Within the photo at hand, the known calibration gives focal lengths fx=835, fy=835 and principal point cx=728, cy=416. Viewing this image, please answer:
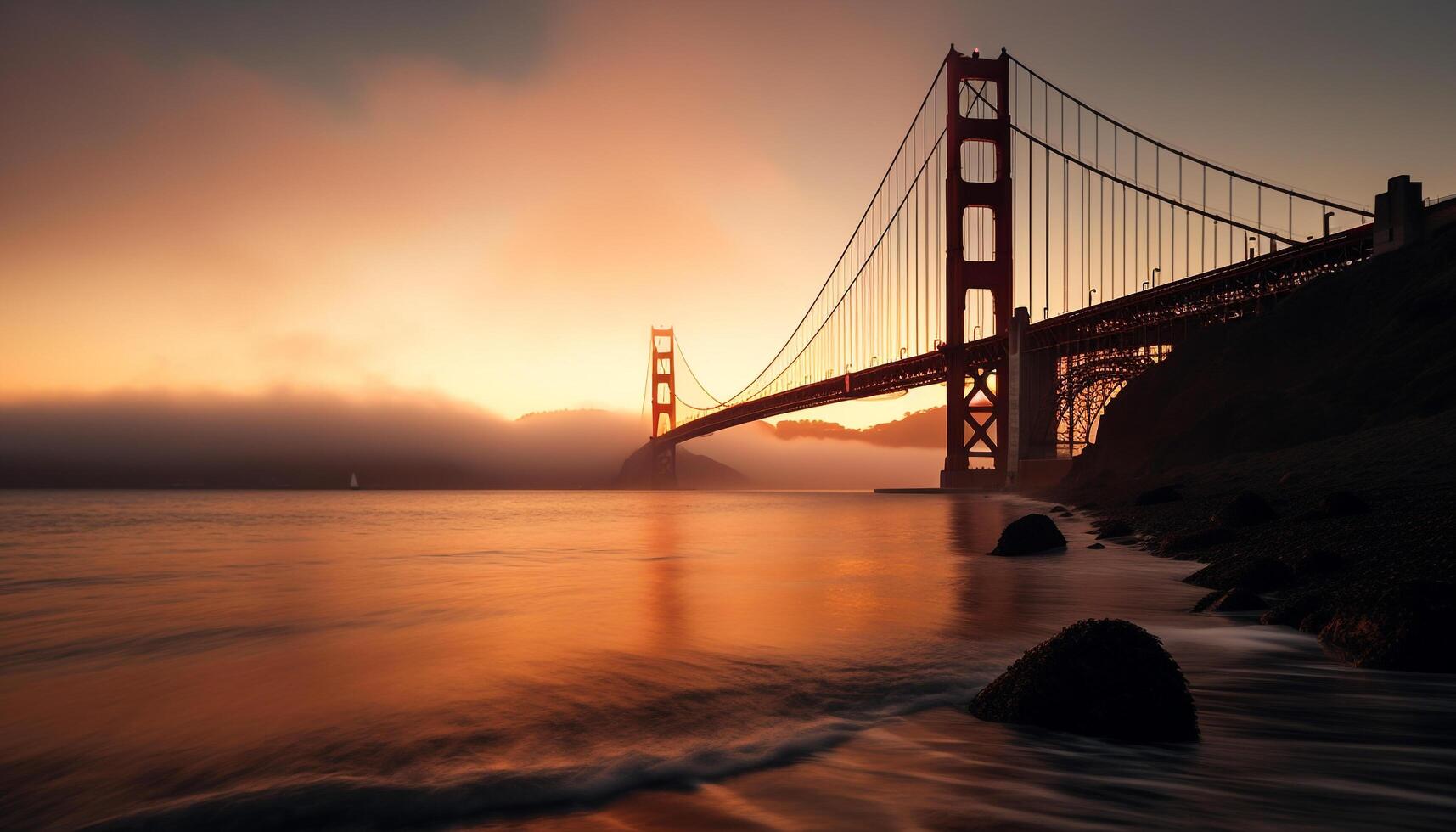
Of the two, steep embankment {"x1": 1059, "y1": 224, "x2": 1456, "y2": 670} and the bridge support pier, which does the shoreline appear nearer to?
steep embankment {"x1": 1059, "y1": 224, "x2": 1456, "y2": 670}

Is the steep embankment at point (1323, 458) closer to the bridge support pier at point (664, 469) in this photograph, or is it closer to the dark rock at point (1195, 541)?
the dark rock at point (1195, 541)

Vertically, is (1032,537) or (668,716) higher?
(1032,537)

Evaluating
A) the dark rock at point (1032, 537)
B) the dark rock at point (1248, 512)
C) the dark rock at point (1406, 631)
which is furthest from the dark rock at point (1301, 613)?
the dark rock at point (1032, 537)

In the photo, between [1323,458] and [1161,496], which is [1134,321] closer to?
[1161,496]

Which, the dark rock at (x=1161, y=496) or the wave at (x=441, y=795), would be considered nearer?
the wave at (x=441, y=795)

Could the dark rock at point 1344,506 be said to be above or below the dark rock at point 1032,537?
above

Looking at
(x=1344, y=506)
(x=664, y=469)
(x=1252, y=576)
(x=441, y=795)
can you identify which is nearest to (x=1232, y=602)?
(x=1252, y=576)

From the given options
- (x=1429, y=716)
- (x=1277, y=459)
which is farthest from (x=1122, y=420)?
(x=1429, y=716)
